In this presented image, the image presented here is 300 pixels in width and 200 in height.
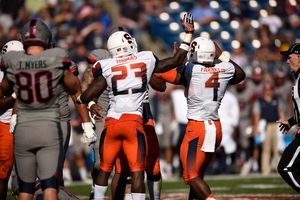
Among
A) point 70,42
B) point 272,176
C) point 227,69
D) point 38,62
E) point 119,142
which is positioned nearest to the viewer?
point 38,62

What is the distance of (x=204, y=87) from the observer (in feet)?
16.9

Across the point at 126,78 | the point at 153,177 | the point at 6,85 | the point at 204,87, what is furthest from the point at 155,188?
the point at 6,85

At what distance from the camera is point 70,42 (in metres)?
13.3

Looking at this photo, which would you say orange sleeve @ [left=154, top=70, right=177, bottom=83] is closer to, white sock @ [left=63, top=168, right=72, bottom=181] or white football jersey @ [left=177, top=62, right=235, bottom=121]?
white football jersey @ [left=177, top=62, right=235, bottom=121]

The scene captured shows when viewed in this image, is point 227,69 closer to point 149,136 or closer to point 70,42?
point 149,136

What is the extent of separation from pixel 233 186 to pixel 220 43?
23.6 feet

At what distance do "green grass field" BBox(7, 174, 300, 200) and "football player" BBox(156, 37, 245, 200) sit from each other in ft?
8.15

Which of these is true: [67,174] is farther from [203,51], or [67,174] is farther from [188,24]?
[188,24]

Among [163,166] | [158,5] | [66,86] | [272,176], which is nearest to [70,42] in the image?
[158,5]

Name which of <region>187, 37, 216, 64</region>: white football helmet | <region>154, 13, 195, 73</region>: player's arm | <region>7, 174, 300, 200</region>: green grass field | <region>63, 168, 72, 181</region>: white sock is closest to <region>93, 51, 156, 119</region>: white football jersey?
<region>154, 13, 195, 73</region>: player's arm

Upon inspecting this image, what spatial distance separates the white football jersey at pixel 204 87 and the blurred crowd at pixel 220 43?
4394 millimetres

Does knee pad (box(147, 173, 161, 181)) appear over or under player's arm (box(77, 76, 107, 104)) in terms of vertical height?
under

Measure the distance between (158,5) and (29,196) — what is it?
1235 centimetres

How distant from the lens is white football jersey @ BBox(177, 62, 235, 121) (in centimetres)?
516
